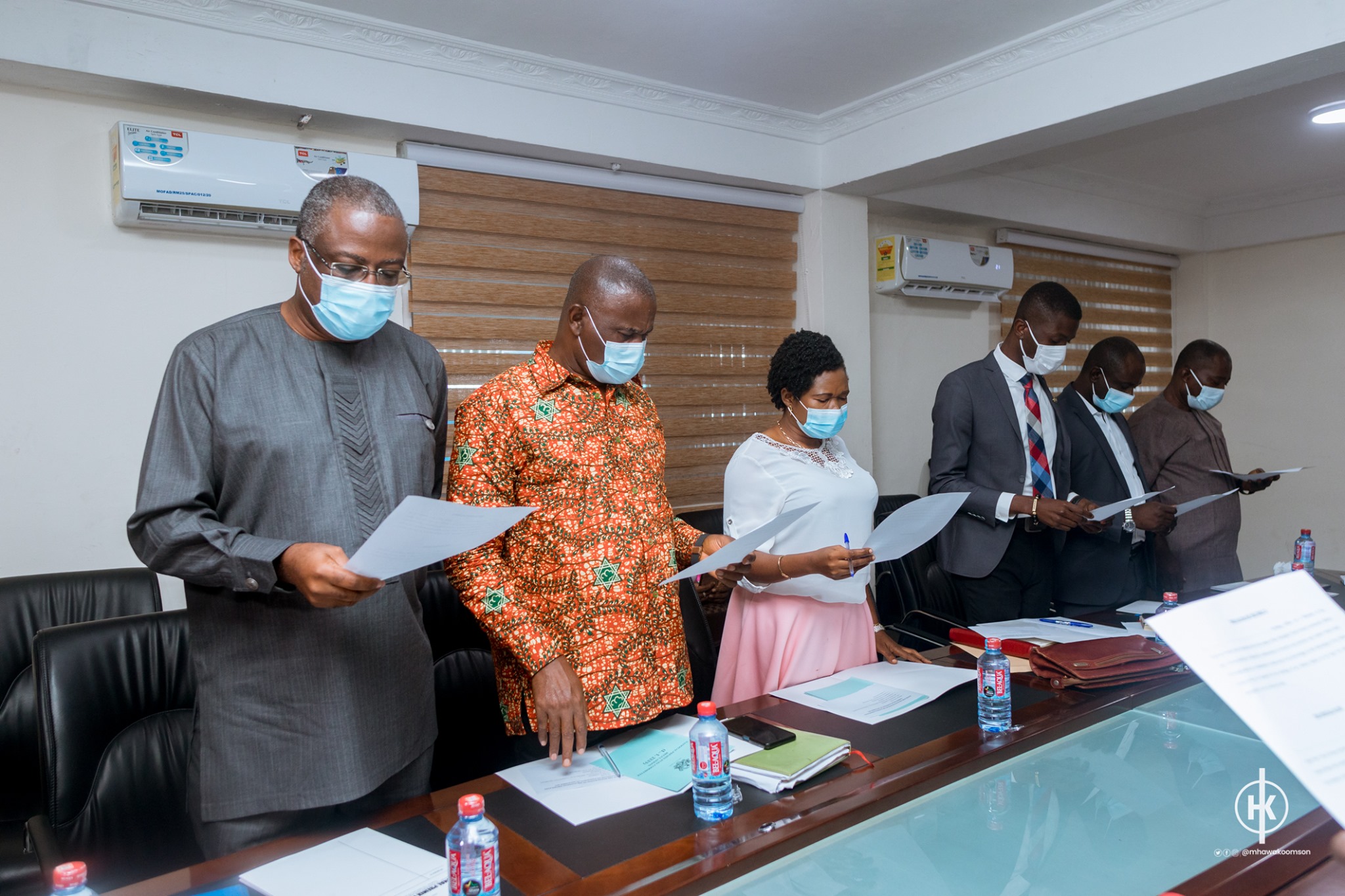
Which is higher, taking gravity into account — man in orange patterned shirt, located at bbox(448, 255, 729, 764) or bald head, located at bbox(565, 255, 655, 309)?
bald head, located at bbox(565, 255, 655, 309)

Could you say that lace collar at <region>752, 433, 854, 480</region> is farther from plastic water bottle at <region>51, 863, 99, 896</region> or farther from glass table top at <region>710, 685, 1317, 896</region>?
plastic water bottle at <region>51, 863, 99, 896</region>

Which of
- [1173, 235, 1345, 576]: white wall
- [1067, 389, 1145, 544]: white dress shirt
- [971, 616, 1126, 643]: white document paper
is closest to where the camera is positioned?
[971, 616, 1126, 643]: white document paper

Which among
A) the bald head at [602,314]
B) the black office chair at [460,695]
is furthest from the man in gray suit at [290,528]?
the black office chair at [460,695]

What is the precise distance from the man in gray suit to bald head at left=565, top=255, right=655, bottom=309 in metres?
0.33

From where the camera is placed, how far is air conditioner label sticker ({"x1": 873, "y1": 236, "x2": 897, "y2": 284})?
168 inches

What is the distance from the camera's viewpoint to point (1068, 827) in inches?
49.8

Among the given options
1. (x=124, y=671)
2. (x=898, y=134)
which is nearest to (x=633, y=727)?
→ (x=124, y=671)

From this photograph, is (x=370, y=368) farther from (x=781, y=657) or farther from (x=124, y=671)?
(x=781, y=657)

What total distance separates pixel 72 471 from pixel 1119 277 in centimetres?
574

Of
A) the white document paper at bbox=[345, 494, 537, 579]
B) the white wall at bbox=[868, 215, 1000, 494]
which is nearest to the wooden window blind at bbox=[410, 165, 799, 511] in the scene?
the white wall at bbox=[868, 215, 1000, 494]

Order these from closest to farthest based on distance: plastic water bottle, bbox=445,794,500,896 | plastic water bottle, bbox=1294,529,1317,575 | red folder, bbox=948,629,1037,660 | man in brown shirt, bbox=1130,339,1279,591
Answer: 1. plastic water bottle, bbox=445,794,500,896
2. red folder, bbox=948,629,1037,660
3. plastic water bottle, bbox=1294,529,1317,575
4. man in brown shirt, bbox=1130,339,1279,591

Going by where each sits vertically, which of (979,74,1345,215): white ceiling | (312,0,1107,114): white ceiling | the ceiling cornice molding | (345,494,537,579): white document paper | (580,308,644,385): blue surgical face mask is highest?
(979,74,1345,215): white ceiling

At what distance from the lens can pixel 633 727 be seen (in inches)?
62.7

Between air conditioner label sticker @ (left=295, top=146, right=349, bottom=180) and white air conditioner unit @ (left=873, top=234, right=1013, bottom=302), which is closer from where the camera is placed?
A: air conditioner label sticker @ (left=295, top=146, right=349, bottom=180)
